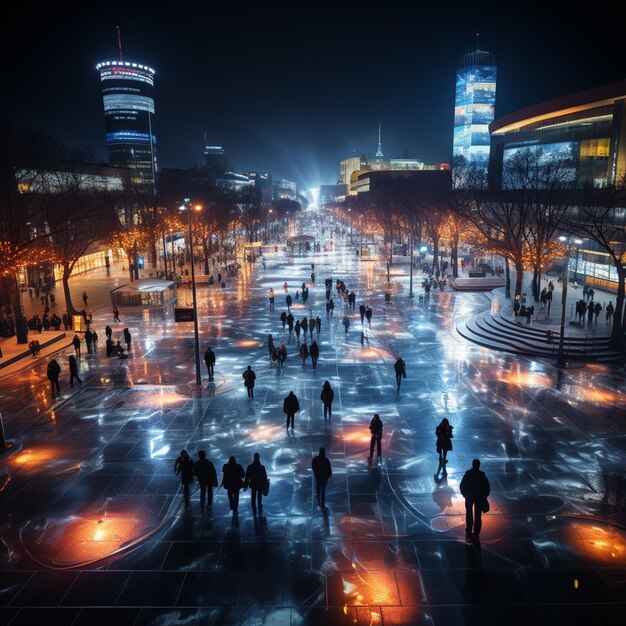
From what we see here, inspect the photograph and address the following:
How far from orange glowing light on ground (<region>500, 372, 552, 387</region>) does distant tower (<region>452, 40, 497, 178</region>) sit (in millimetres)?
139801

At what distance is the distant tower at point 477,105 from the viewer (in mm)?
149250

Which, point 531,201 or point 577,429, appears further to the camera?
point 531,201

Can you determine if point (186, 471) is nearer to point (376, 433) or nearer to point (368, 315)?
point (376, 433)

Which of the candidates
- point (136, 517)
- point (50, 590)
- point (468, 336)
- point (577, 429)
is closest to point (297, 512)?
point (136, 517)

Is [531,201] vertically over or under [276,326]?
over

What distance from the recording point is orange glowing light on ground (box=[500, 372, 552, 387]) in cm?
1983

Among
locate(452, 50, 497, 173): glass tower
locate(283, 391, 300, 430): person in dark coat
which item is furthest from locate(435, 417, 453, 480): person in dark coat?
locate(452, 50, 497, 173): glass tower

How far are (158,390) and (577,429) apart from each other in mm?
14472

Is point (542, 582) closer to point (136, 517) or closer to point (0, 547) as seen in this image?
point (136, 517)

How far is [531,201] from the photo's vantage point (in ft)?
116

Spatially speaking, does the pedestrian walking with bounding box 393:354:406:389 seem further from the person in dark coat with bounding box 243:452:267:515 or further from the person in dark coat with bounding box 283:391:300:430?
the person in dark coat with bounding box 243:452:267:515

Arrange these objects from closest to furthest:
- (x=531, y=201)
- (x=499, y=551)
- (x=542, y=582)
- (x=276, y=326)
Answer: (x=542, y=582) < (x=499, y=551) < (x=276, y=326) < (x=531, y=201)

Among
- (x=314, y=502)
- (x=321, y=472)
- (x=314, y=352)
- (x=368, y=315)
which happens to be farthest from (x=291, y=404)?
(x=368, y=315)

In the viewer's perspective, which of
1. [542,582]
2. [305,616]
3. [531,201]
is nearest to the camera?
[305,616]
